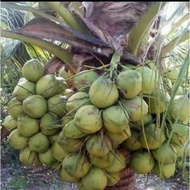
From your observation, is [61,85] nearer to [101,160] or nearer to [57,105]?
[57,105]

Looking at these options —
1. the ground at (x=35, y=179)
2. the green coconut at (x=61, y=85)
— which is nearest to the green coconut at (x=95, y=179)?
the green coconut at (x=61, y=85)

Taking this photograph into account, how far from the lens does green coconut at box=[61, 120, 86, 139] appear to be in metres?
1.29

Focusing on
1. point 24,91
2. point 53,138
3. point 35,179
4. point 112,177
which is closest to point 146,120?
point 112,177

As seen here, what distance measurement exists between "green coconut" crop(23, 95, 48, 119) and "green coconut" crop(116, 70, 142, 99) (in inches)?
14.0

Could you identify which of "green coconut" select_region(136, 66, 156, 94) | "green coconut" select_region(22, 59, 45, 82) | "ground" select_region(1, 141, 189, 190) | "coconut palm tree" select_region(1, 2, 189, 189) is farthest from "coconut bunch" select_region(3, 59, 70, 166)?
"ground" select_region(1, 141, 189, 190)

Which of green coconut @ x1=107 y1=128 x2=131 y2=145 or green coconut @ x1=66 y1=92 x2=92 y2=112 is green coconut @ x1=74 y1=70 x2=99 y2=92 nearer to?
green coconut @ x1=66 y1=92 x2=92 y2=112

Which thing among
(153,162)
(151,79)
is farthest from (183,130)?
(151,79)

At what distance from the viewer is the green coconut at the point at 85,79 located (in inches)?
52.6

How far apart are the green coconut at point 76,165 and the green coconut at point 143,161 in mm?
190

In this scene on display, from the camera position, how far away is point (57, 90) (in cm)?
150

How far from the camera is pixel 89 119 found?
120cm

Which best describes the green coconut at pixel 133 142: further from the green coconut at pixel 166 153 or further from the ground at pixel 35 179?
the ground at pixel 35 179

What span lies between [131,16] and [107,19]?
0.10 metres

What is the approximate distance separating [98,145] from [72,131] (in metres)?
0.10
